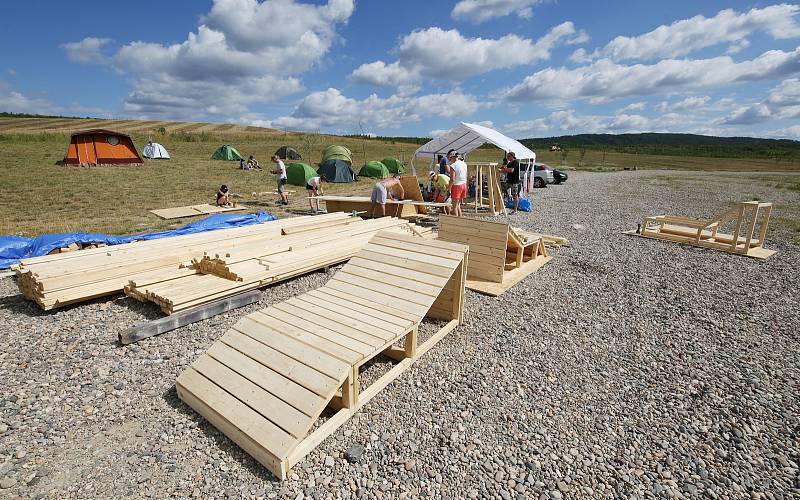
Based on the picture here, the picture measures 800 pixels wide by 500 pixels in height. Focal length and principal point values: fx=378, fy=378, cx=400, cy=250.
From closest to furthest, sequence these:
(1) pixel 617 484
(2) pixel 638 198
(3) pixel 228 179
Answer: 1. (1) pixel 617 484
2. (2) pixel 638 198
3. (3) pixel 228 179

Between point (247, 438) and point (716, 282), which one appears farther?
point (716, 282)

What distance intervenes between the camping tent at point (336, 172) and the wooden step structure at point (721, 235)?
16270 mm

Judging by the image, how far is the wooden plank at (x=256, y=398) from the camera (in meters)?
3.01

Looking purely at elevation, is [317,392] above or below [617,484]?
above

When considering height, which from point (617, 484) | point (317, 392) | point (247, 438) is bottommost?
point (617, 484)

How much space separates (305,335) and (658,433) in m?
3.48

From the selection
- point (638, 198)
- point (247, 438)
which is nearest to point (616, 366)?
point (247, 438)

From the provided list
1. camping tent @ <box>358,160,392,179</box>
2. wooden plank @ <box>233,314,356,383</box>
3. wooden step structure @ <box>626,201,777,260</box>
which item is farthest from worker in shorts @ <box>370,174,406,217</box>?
camping tent @ <box>358,160,392,179</box>

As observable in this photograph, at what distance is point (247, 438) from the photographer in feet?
10.1

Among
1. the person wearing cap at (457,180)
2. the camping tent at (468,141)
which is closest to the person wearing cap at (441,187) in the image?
the person wearing cap at (457,180)

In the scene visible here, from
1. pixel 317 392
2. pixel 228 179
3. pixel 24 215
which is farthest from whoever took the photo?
pixel 228 179

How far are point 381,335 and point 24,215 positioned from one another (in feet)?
45.6

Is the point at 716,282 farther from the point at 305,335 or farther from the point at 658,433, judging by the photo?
the point at 305,335

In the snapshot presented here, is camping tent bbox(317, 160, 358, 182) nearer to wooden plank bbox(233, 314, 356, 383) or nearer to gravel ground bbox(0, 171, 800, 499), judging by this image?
gravel ground bbox(0, 171, 800, 499)
